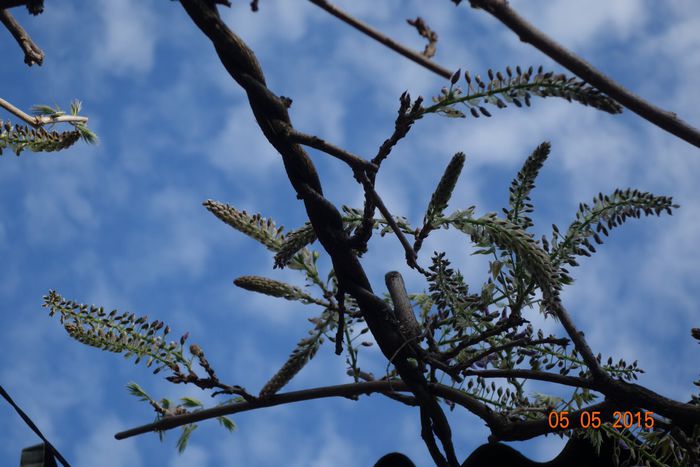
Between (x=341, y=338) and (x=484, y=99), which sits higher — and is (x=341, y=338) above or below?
below

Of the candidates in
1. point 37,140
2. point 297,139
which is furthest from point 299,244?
point 37,140

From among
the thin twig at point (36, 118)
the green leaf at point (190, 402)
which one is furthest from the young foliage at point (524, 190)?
the thin twig at point (36, 118)

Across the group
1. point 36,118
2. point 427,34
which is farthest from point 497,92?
point 36,118

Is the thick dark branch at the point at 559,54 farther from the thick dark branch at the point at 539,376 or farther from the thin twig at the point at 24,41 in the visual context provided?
the thin twig at the point at 24,41

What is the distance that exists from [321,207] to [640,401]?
486 mm

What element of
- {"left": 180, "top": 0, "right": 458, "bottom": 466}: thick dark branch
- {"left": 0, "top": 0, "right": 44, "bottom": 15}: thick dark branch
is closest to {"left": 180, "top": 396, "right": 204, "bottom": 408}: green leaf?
{"left": 180, "top": 0, "right": 458, "bottom": 466}: thick dark branch

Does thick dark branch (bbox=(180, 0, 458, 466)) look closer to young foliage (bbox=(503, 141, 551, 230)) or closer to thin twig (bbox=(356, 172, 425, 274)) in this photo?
thin twig (bbox=(356, 172, 425, 274))

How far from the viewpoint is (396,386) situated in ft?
3.81

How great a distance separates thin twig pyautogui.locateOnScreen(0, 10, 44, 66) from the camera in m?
1.16

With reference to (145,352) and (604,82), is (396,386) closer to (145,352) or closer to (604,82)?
(145,352)
